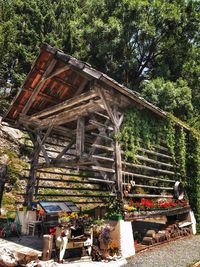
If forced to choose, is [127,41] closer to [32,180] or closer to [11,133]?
[11,133]

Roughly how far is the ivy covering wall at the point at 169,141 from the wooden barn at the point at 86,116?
0.66ft

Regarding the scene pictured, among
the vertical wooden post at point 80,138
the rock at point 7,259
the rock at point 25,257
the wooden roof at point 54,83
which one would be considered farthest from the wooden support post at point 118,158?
the rock at point 7,259

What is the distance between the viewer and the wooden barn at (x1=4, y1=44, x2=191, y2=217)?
8039 millimetres

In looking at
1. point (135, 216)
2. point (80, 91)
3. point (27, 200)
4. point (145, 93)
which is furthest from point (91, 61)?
point (135, 216)

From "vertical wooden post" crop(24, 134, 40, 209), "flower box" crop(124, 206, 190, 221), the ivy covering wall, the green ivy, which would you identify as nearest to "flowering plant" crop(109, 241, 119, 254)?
"flower box" crop(124, 206, 190, 221)

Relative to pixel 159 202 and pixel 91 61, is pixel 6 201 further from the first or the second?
pixel 91 61

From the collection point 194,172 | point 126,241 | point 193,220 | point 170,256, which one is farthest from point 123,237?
point 194,172

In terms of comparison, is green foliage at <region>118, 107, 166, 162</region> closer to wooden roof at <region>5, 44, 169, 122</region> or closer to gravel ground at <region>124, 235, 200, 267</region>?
wooden roof at <region>5, 44, 169, 122</region>

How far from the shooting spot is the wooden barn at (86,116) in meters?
8.04

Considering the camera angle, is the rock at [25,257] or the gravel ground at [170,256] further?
the gravel ground at [170,256]

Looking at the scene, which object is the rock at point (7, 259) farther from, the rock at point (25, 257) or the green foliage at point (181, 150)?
the green foliage at point (181, 150)

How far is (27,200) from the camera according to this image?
35.0 ft

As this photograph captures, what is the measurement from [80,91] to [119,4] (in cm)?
1451

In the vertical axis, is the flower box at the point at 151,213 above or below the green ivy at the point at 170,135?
below
